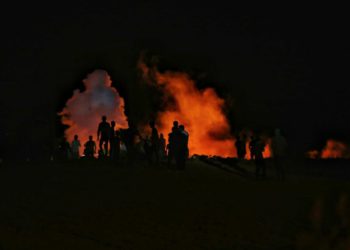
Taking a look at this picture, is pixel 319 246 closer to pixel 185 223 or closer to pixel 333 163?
pixel 185 223

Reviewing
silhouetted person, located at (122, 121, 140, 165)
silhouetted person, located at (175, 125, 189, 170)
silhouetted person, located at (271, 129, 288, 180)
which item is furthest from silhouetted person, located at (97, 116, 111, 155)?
silhouetted person, located at (271, 129, 288, 180)

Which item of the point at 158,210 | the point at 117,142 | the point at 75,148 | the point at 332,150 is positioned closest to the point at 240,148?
the point at 75,148

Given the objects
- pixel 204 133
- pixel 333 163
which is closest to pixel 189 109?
pixel 204 133

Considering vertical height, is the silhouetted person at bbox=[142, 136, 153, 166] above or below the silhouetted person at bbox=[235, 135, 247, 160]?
below

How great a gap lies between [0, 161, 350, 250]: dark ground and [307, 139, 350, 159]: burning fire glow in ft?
87.7

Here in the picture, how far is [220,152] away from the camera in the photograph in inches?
2096

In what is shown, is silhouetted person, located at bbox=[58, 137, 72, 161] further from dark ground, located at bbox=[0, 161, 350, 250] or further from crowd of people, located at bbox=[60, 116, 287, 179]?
dark ground, located at bbox=[0, 161, 350, 250]

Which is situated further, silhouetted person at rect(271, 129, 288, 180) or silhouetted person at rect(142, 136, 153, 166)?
silhouetted person at rect(142, 136, 153, 166)

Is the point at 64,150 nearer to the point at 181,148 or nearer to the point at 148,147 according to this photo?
the point at 148,147

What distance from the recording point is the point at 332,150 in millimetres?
54688

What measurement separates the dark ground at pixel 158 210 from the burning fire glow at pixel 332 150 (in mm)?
26738

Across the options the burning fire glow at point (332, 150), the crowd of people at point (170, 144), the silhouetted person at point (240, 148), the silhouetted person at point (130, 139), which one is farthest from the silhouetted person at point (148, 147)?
the burning fire glow at point (332, 150)

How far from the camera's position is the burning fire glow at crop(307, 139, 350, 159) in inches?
2091

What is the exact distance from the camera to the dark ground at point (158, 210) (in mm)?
15156
